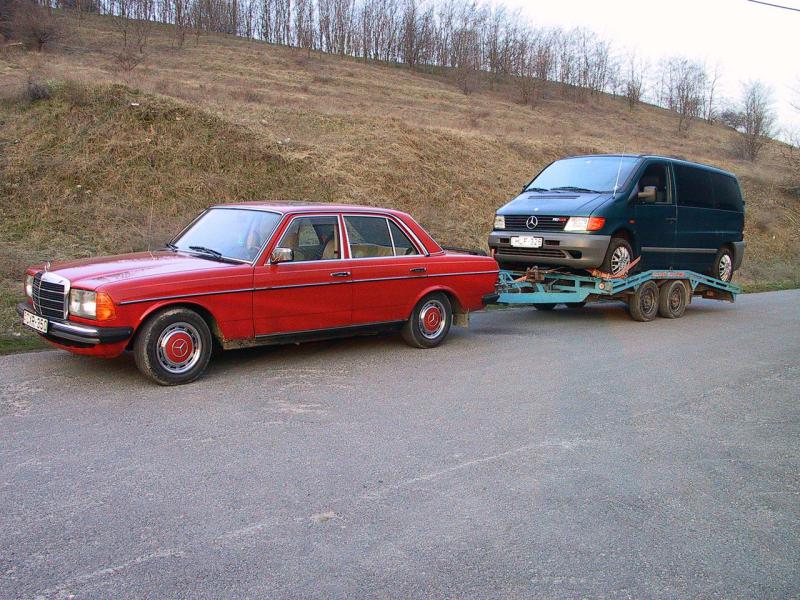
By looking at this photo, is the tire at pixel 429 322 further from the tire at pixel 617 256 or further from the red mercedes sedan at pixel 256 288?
the tire at pixel 617 256

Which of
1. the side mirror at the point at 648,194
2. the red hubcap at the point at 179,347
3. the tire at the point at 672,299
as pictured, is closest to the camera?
the red hubcap at the point at 179,347

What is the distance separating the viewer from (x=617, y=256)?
10727 mm

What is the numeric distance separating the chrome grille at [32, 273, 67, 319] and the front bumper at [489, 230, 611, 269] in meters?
6.67

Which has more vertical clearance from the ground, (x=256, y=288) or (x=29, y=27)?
(x=29, y=27)

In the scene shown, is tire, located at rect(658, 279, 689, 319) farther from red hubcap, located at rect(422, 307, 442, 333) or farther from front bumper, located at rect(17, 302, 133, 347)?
front bumper, located at rect(17, 302, 133, 347)

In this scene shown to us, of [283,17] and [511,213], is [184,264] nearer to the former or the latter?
[511,213]

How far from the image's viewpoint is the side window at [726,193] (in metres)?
12.6

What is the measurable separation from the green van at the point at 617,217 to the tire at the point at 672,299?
0.34 meters

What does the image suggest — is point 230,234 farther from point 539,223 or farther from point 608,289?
point 608,289

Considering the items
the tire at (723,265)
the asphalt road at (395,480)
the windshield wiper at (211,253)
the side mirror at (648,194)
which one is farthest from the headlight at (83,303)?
the tire at (723,265)

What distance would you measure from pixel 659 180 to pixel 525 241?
97.7 inches

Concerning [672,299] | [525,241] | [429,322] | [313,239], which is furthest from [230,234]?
[672,299]

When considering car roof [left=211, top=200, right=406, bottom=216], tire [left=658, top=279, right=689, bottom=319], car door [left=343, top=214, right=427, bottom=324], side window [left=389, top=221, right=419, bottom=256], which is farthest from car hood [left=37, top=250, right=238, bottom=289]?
tire [left=658, top=279, right=689, bottom=319]

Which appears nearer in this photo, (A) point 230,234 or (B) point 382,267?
(A) point 230,234
